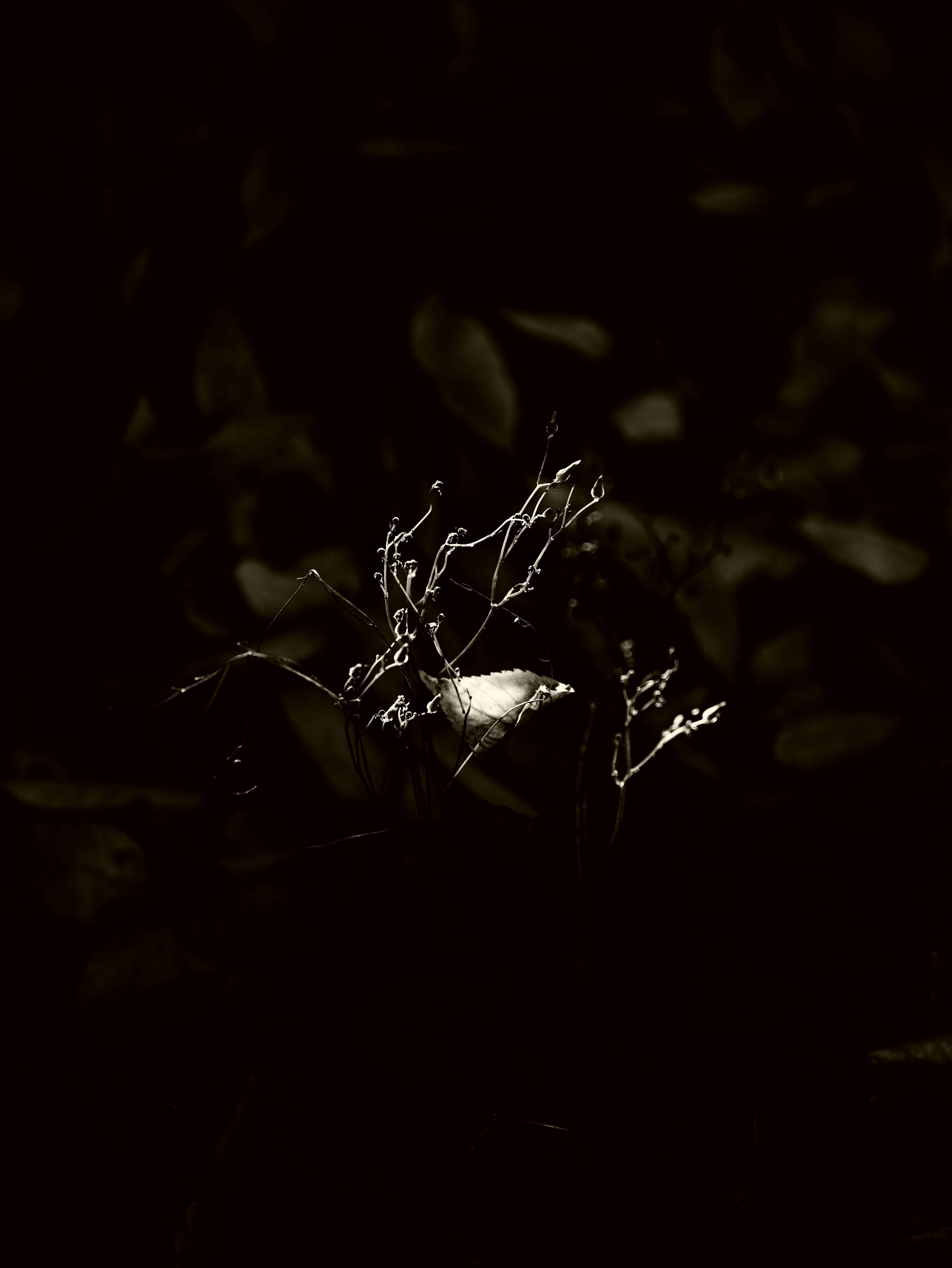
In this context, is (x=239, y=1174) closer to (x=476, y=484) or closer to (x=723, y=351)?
(x=476, y=484)

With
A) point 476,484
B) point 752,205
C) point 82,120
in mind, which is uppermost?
point 82,120

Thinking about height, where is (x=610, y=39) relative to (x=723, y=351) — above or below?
above

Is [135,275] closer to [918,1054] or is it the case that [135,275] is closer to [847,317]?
[847,317]

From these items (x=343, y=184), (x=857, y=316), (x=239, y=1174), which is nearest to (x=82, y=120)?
(x=343, y=184)

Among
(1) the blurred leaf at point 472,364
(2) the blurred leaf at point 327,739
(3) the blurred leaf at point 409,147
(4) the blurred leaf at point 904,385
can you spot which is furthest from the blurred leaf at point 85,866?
(4) the blurred leaf at point 904,385

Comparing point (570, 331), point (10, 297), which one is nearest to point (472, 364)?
point (570, 331)

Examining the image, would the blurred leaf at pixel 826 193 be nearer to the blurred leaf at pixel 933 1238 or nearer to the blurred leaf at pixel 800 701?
the blurred leaf at pixel 800 701
